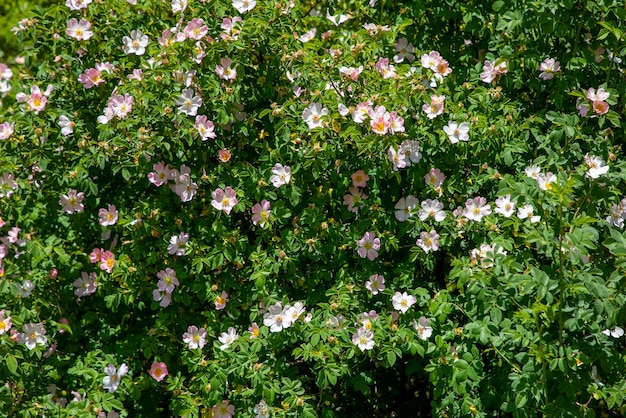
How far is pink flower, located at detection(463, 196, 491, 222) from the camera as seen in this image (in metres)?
2.38

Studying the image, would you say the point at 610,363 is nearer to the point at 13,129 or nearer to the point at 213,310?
the point at 213,310

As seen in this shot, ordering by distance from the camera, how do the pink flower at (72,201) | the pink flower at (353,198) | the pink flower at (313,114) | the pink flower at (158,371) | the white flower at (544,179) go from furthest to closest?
the pink flower at (72,201) < the pink flower at (158,371) < the pink flower at (353,198) < the pink flower at (313,114) < the white flower at (544,179)

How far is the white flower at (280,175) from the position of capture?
243 cm

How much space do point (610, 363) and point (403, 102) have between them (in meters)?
0.97

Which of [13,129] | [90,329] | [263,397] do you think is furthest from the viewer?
[90,329]

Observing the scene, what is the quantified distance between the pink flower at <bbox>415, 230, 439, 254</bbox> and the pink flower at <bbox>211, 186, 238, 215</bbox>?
0.62 meters

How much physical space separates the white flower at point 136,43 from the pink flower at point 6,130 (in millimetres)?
501

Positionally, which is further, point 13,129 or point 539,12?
point 13,129

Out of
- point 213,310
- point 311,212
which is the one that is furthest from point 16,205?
point 311,212

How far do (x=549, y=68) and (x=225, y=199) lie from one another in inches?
45.6

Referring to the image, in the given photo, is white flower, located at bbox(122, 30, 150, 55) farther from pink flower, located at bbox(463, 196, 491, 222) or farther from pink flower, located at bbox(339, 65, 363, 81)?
pink flower, located at bbox(463, 196, 491, 222)

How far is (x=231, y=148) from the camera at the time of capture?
2.60m

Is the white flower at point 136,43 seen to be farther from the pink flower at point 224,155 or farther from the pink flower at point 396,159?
the pink flower at point 396,159

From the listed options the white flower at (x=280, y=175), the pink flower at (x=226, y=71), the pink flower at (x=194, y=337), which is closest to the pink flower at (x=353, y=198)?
the white flower at (x=280, y=175)
